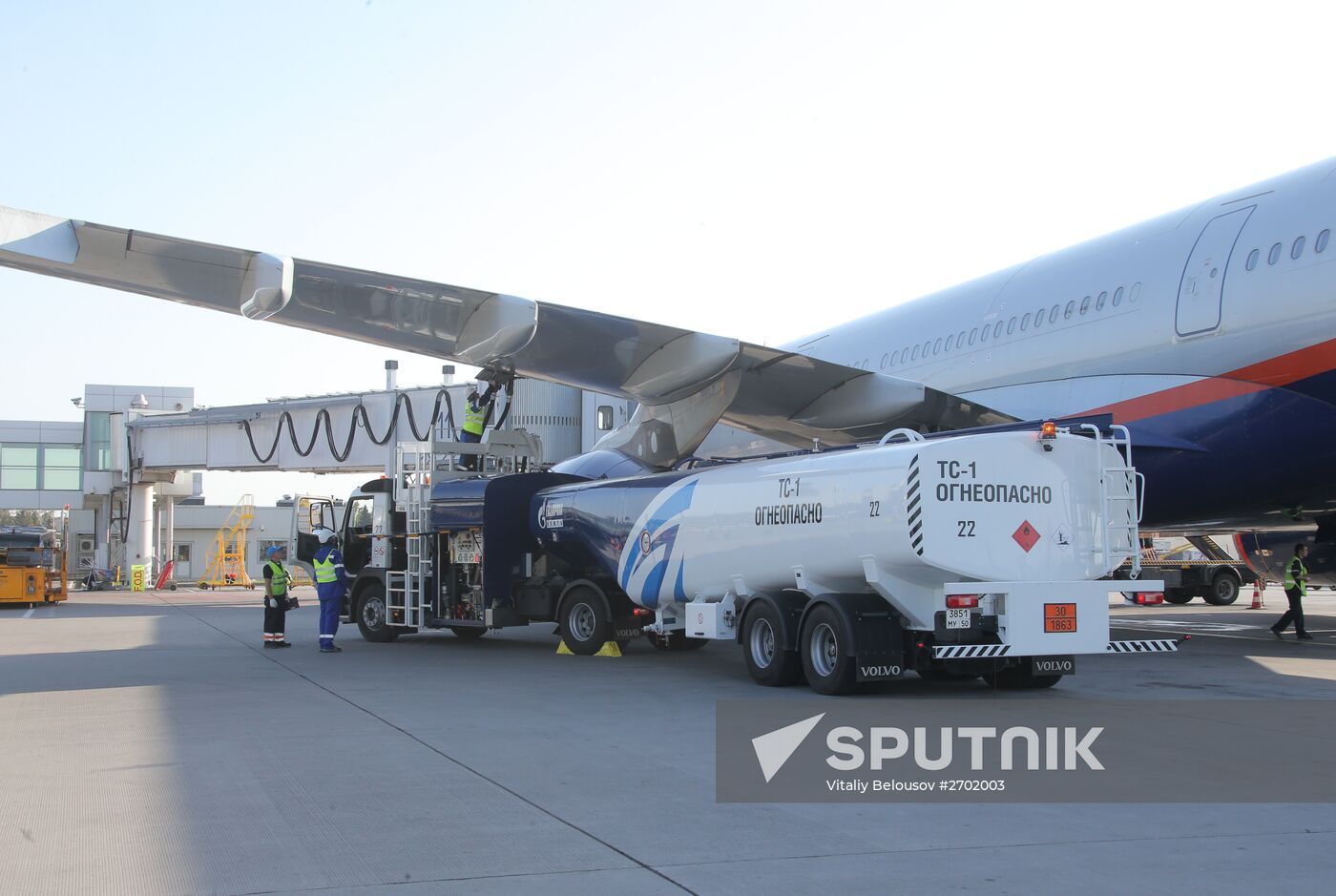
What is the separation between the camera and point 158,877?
5543 mm

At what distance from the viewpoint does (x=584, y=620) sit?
16375 mm

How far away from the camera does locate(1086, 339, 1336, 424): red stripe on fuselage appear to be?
38.8 feet

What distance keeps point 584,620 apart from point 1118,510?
7.68 metres

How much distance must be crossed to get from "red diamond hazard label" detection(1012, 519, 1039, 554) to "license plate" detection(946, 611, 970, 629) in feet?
2.58

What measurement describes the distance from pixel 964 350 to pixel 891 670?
6419 millimetres

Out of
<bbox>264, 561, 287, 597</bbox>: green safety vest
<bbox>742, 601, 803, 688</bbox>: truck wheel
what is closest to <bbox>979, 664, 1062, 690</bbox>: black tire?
<bbox>742, 601, 803, 688</bbox>: truck wheel

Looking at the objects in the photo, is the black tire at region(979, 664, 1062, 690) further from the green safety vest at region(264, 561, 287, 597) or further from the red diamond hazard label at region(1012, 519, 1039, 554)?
the green safety vest at region(264, 561, 287, 597)

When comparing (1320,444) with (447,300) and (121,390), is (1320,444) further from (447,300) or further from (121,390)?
(121,390)

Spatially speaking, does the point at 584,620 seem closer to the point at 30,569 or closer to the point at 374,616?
the point at 374,616

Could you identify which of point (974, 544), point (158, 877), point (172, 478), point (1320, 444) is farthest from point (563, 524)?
point (172, 478)

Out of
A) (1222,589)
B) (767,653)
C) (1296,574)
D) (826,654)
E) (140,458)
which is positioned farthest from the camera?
(140,458)

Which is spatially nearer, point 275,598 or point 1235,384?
point 1235,384

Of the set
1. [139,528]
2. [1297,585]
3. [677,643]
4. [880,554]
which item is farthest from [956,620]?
[139,528]

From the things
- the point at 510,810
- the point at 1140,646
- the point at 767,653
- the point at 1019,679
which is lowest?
the point at 510,810
